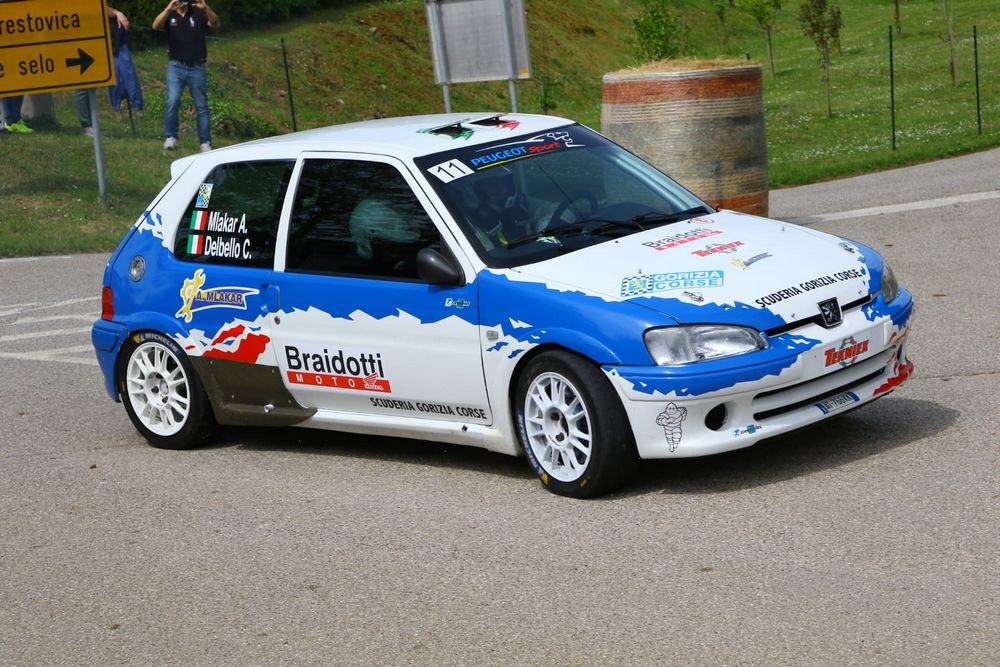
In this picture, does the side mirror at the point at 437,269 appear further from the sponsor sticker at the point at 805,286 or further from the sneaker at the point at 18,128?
the sneaker at the point at 18,128

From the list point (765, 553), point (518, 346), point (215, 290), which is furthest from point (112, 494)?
point (765, 553)

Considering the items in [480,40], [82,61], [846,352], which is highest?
[82,61]

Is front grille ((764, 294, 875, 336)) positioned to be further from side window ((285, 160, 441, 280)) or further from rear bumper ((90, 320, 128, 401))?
rear bumper ((90, 320, 128, 401))

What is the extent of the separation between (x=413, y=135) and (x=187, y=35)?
45.5 ft

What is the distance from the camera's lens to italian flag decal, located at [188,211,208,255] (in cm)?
802

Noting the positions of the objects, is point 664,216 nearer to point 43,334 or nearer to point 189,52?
point 43,334

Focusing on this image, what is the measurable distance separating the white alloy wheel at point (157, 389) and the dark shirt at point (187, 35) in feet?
43.0

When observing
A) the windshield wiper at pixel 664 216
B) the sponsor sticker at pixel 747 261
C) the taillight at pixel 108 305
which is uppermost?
the windshield wiper at pixel 664 216

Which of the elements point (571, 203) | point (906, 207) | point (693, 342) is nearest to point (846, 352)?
point (693, 342)

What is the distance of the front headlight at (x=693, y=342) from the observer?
6.15 metres

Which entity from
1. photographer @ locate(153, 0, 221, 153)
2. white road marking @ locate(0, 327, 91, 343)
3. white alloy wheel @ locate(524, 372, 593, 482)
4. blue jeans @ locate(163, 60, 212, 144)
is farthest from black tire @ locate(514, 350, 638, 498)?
blue jeans @ locate(163, 60, 212, 144)

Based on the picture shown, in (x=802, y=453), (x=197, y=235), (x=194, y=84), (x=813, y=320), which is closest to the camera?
(x=813, y=320)

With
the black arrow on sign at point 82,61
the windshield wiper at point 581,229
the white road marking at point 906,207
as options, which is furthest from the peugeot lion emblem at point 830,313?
the black arrow on sign at point 82,61

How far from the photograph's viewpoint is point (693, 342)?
6.16 meters
